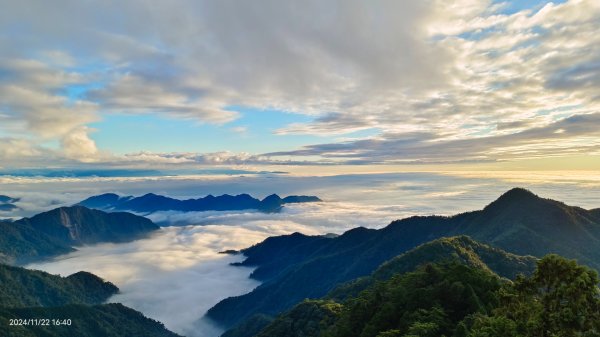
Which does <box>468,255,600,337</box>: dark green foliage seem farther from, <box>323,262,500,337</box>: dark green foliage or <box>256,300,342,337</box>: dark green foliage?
<box>256,300,342,337</box>: dark green foliage

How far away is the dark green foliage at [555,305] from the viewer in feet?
118

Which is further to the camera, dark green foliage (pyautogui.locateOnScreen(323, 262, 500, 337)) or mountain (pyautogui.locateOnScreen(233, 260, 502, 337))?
dark green foliage (pyautogui.locateOnScreen(323, 262, 500, 337))

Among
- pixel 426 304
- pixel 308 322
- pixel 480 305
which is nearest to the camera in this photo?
pixel 480 305

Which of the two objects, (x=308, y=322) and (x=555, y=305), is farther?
(x=308, y=322)

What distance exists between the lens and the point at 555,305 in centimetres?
3794

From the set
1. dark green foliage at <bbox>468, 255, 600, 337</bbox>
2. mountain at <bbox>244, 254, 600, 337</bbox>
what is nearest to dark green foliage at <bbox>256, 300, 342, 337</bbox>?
mountain at <bbox>244, 254, 600, 337</bbox>

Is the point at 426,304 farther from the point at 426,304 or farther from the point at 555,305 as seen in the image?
the point at 555,305

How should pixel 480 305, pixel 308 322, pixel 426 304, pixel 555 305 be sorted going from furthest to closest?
pixel 308 322
pixel 426 304
pixel 480 305
pixel 555 305

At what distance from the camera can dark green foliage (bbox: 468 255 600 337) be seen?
35.9 meters

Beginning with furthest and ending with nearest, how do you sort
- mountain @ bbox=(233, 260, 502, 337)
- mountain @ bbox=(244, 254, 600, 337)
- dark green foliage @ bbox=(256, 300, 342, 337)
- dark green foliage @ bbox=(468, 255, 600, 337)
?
dark green foliage @ bbox=(256, 300, 342, 337) < mountain @ bbox=(233, 260, 502, 337) < mountain @ bbox=(244, 254, 600, 337) < dark green foliage @ bbox=(468, 255, 600, 337)

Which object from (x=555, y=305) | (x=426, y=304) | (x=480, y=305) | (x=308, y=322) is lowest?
(x=308, y=322)

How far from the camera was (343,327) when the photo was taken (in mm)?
100375

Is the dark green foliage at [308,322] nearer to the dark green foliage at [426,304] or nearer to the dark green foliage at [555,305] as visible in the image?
the dark green foliage at [426,304]

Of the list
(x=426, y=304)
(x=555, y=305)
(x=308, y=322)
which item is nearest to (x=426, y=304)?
(x=426, y=304)
